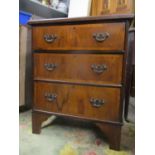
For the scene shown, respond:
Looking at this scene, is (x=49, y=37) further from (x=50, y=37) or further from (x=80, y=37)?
(x=80, y=37)

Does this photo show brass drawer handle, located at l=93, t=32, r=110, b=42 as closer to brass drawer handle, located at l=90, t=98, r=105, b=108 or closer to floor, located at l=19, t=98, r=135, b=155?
brass drawer handle, located at l=90, t=98, r=105, b=108

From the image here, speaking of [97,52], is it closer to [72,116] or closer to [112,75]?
[112,75]

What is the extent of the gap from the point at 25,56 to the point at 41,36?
0.46 meters

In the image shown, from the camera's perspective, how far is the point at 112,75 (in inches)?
38.9

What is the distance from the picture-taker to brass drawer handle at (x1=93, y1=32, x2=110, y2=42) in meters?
0.97

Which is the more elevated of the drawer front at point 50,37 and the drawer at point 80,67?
the drawer front at point 50,37

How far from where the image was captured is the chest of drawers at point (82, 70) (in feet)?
3.19

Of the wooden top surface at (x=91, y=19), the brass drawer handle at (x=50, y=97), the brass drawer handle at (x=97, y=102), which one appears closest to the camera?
the wooden top surface at (x=91, y=19)

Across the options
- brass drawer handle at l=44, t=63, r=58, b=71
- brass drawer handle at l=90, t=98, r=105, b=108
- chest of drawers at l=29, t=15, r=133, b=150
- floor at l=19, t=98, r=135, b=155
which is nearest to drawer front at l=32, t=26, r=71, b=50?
chest of drawers at l=29, t=15, r=133, b=150

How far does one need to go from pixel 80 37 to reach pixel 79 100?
0.36m

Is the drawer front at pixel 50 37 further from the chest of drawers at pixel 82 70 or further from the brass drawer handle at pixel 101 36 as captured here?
the brass drawer handle at pixel 101 36

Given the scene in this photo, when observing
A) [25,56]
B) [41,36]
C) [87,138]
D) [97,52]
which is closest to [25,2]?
[25,56]

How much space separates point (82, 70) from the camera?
1047 mm

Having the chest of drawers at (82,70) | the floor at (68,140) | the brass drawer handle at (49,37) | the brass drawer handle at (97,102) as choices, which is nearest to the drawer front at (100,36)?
the chest of drawers at (82,70)
